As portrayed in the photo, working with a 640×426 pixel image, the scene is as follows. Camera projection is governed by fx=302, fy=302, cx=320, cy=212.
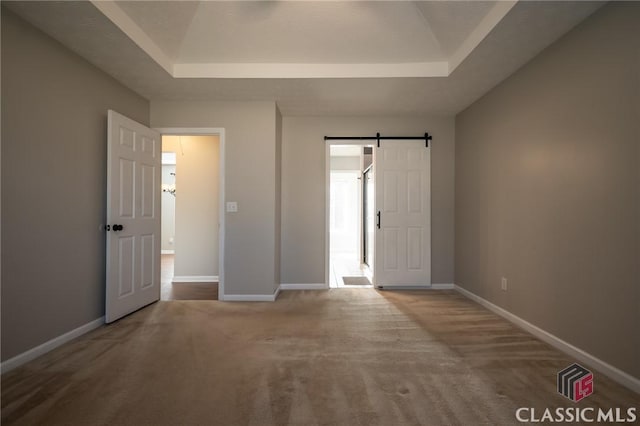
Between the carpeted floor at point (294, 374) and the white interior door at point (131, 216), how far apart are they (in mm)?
342

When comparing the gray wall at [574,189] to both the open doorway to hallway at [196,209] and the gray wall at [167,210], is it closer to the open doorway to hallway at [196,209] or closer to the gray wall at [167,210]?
the open doorway to hallway at [196,209]

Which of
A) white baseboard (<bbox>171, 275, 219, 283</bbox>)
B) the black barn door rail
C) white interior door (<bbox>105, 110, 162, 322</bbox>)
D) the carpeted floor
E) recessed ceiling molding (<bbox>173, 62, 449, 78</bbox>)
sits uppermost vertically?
recessed ceiling molding (<bbox>173, 62, 449, 78</bbox>)

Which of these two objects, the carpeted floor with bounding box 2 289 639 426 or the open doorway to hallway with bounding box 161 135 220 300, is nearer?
the carpeted floor with bounding box 2 289 639 426

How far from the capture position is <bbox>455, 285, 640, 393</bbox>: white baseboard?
1820mm

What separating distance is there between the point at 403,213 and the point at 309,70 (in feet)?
7.51

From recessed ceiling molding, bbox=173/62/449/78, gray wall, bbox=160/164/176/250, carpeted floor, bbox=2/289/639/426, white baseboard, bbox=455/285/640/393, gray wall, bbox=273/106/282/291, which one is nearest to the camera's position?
carpeted floor, bbox=2/289/639/426

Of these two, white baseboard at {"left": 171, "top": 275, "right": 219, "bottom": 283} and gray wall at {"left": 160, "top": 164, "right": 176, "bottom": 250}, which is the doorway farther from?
gray wall at {"left": 160, "top": 164, "right": 176, "bottom": 250}

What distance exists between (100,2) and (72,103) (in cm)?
90

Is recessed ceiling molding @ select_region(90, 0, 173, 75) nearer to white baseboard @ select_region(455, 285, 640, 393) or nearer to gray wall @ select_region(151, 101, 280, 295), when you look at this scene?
gray wall @ select_region(151, 101, 280, 295)

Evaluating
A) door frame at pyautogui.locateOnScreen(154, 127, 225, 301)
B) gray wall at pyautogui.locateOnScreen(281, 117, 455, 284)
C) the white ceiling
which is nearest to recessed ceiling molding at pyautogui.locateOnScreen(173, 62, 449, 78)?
the white ceiling

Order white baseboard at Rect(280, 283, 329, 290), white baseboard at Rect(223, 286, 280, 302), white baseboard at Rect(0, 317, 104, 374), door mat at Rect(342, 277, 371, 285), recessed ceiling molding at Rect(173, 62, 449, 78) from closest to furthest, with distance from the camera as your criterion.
Result: white baseboard at Rect(0, 317, 104, 374)
recessed ceiling molding at Rect(173, 62, 449, 78)
white baseboard at Rect(223, 286, 280, 302)
white baseboard at Rect(280, 283, 329, 290)
door mat at Rect(342, 277, 371, 285)

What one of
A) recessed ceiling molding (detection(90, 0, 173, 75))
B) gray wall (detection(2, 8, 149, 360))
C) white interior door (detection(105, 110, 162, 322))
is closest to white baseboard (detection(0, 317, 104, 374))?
gray wall (detection(2, 8, 149, 360))

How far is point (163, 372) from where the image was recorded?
6.53 feet

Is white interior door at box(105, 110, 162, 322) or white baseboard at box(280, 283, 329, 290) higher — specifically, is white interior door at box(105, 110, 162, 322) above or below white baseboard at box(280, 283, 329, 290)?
above
